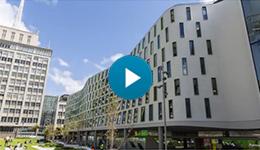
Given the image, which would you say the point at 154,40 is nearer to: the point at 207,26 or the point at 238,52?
the point at 207,26

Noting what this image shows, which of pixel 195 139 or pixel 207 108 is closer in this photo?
pixel 207 108

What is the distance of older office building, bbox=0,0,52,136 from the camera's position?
83.3 metres

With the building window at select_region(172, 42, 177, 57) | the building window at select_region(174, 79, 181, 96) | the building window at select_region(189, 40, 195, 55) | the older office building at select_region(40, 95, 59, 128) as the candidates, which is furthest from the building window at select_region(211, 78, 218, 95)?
the older office building at select_region(40, 95, 59, 128)

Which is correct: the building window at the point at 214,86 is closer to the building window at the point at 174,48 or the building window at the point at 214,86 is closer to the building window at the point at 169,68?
the building window at the point at 169,68

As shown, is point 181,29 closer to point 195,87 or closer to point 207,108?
point 195,87

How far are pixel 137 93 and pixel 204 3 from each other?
2868 cm

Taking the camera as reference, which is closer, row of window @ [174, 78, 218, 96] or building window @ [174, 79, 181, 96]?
row of window @ [174, 78, 218, 96]

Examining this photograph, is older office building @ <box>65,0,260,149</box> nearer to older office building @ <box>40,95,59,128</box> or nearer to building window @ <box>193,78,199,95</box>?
building window @ <box>193,78,199,95</box>

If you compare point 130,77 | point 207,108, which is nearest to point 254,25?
point 207,108

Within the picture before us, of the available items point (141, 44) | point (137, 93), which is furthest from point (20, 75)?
point (137, 93)

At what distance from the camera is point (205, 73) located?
24531mm

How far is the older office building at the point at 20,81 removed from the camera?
83312 mm

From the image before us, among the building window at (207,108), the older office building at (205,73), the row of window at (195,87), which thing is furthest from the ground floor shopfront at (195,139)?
the row of window at (195,87)

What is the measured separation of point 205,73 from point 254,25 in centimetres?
753
